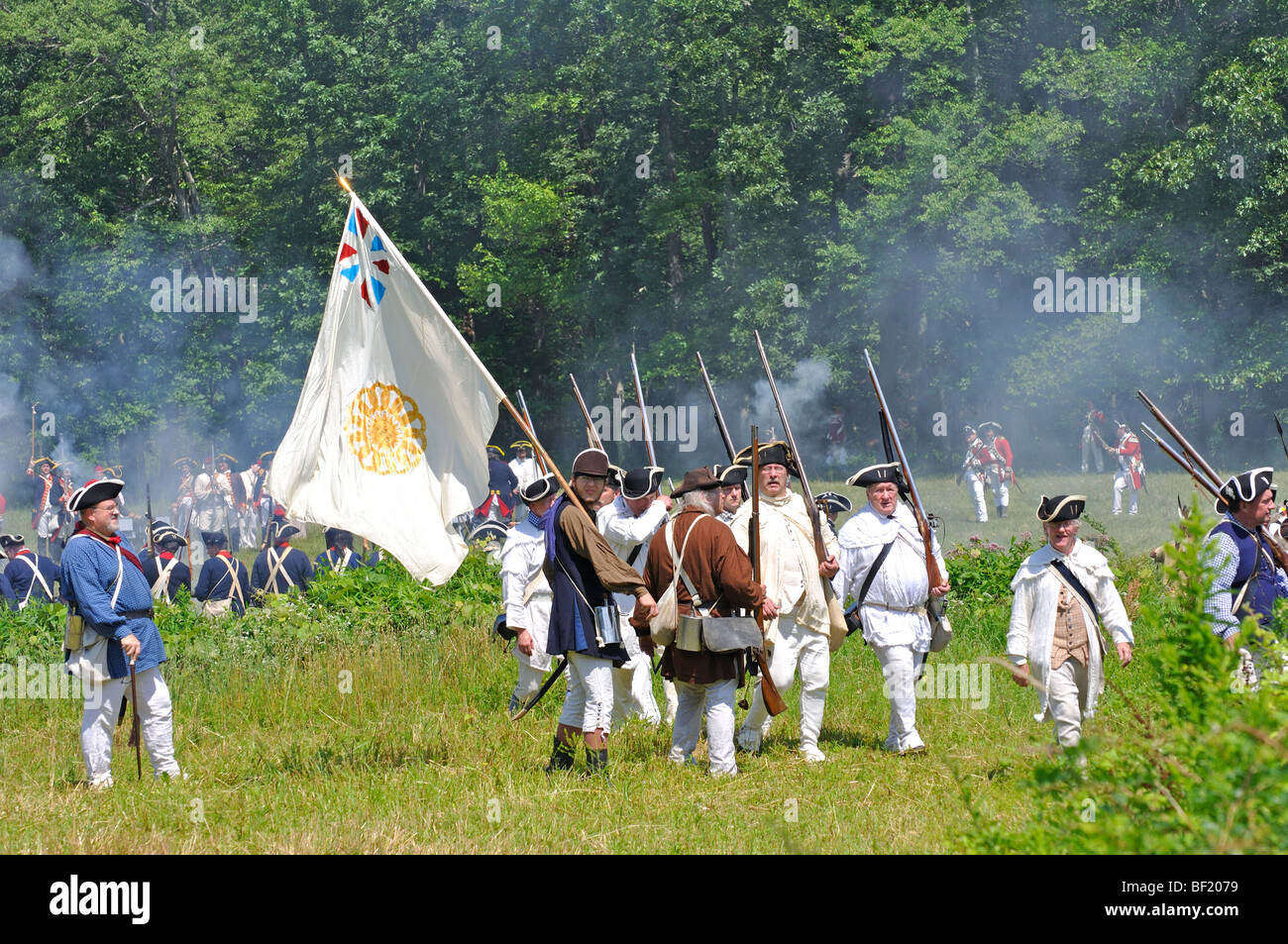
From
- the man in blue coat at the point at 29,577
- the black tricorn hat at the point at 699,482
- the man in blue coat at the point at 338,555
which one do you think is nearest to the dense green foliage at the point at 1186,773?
the black tricorn hat at the point at 699,482

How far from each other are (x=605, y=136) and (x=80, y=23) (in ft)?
49.1

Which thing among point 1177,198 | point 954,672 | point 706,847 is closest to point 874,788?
point 706,847

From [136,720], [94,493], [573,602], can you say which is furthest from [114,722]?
[573,602]

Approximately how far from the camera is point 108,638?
7.76 meters

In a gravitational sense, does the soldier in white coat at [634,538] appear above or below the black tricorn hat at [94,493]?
below

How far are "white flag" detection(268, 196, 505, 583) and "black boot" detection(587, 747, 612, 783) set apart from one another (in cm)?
137

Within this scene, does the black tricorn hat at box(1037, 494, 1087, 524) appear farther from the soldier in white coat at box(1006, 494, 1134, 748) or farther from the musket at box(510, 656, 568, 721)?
the musket at box(510, 656, 568, 721)

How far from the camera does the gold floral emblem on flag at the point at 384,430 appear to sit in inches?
297

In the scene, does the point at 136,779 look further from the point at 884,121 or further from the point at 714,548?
the point at 884,121

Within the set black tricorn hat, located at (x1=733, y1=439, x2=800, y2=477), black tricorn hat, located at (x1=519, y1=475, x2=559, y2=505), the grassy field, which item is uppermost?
black tricorn hat, located at (x1=733, y1=439, x2=800, y2=477)

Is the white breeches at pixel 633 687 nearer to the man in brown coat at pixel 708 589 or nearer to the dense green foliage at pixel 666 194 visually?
the man in brown coat at pixel 708 589

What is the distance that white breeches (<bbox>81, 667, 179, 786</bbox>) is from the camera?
25.8 ft

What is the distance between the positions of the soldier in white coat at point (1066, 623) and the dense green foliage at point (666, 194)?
2355cm

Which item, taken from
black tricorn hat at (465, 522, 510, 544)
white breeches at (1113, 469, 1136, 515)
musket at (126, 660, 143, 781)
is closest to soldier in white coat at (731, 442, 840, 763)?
musket at (126, 660, 143, 781)
